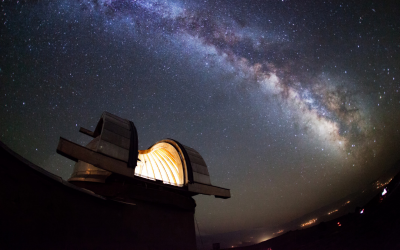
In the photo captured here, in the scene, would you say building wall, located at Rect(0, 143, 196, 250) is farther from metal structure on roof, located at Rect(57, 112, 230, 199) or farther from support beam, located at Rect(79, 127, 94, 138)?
support beam, located at Rect(79, 127, 94, 138)

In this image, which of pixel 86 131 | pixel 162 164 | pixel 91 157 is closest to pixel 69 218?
pixel 91 157

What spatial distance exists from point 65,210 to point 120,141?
Answer: 3625 millimetres

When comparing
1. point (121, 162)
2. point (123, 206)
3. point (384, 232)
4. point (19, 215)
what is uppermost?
point (121, 162)

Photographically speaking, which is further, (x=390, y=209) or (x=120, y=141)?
(x=390, y=209)

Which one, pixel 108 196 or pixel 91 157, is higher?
pixel 91 157

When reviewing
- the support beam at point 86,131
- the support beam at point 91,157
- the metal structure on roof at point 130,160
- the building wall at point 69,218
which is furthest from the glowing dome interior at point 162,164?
the support beam at point 91,157

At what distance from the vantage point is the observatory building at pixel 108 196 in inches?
249

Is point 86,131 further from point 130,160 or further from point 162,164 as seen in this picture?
point 162,164

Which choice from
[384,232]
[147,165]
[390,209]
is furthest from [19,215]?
[390,209]

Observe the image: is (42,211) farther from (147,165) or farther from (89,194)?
(147,165)

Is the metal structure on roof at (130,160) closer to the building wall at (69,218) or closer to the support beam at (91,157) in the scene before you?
the support beam at (91,157)

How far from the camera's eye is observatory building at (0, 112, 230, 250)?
6331mm

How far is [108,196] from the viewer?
10.8m

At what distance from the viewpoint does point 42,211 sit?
6.96 meters
